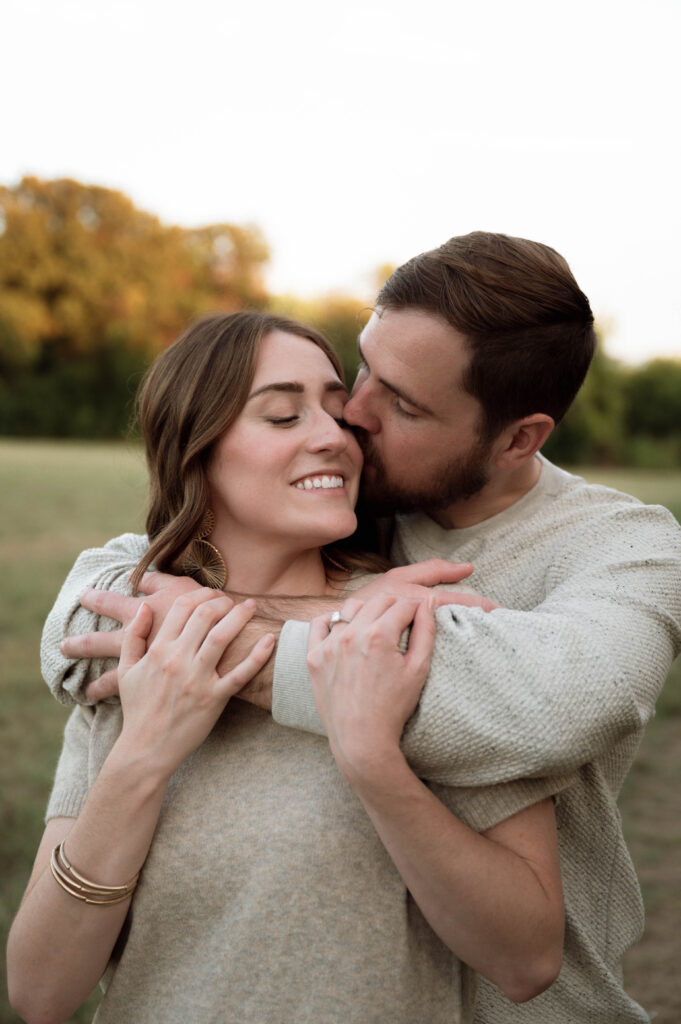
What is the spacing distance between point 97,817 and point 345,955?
1.93 ft

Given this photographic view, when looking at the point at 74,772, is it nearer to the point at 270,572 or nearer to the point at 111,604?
the point at 111,604

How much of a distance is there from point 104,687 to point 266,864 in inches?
22.6

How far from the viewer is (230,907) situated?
1.92 m

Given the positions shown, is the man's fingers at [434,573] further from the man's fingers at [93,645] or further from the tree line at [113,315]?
the tree line at [113,315]

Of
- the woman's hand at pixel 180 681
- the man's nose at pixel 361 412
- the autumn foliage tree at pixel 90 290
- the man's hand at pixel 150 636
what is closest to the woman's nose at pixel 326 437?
the man's nose at pixel 361 412

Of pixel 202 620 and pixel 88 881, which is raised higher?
pixel 202 620

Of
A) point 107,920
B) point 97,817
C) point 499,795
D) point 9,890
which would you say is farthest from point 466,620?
point 9,890

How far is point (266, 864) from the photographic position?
1.88 m

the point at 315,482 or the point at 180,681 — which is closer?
the point at 180,681

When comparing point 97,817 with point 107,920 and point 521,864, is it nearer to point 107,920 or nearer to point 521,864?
point 107,920

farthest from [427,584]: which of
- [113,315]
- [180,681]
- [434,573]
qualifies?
[113,315]

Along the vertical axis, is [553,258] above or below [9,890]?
above

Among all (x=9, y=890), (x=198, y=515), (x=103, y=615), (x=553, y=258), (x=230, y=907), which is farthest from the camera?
(x=9, y=890)

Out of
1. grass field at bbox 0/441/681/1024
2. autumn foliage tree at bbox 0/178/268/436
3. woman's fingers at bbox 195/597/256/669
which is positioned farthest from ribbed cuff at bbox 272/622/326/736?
autumn foliage tree at bbox 0/178/268/436
